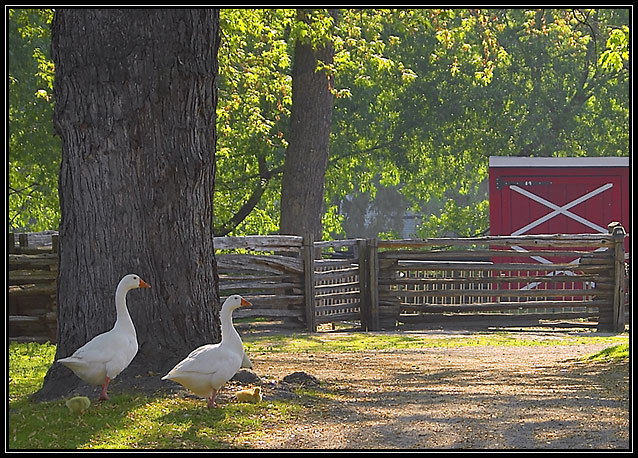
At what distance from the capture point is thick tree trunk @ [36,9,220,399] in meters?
8.36

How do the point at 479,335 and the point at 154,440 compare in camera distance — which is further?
the point at 479,335

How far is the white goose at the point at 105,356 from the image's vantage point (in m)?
7.44

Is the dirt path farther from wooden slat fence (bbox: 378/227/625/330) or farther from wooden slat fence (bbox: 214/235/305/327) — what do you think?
wooden slat fence (bbox: 378/227/625/330)

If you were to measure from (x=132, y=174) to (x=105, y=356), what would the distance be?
165 centimetres

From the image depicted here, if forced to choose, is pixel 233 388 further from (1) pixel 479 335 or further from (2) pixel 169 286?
(1) pixel 479 335

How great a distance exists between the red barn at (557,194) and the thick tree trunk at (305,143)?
5128 millimetres

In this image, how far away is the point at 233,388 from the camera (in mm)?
8531

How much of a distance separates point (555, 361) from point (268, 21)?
12872 mm

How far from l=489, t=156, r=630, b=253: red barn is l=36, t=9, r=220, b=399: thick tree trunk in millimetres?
15698

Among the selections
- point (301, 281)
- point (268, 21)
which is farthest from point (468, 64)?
point (301, 281)

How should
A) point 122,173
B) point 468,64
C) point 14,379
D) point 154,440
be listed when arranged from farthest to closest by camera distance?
point 468,64 < point 14,379 < point 122,173 < point 154,440

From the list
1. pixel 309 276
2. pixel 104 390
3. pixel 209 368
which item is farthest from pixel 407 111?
pixel 209 368

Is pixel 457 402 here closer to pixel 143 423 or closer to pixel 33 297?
pixel 143 423

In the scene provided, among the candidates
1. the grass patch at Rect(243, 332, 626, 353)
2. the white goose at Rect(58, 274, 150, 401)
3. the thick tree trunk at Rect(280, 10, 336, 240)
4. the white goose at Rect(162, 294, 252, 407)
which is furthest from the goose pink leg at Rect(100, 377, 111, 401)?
the thick tree trunk at Rect(280, 10, 336, 240)
